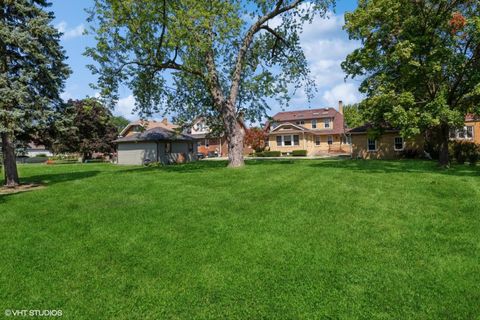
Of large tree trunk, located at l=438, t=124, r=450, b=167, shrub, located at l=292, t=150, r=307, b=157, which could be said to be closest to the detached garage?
shrub, located at l=292, t=150, r=307, b=157

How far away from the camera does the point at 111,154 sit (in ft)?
159

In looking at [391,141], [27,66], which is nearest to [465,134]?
[391,141]

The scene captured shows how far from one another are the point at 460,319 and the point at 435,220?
3983mm

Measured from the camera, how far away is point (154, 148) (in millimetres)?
35750

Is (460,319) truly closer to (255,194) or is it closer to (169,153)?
(255,194)

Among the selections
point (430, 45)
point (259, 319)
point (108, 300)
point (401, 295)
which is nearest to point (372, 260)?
Result: point (401, 295)

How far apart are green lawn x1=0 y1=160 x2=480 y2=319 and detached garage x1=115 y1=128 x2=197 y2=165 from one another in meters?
25.3

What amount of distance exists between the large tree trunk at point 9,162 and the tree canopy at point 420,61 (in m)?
18.8

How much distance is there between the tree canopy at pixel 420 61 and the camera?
16828 mm

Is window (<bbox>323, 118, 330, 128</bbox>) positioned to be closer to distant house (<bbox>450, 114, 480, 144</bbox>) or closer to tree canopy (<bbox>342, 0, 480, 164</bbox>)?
distant house (<bbox>450, 114, 480, 144</bbox>)

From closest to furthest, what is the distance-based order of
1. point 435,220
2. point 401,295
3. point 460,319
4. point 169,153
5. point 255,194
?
point 460,319 → point 401,295 → point 435,220 → point 255,194 → point 169,153

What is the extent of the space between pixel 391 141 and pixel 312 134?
1873 centimetres

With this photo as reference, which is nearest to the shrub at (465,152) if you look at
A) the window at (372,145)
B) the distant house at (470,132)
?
the distant house at (470,132)

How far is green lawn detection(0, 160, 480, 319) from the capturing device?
456 cm
